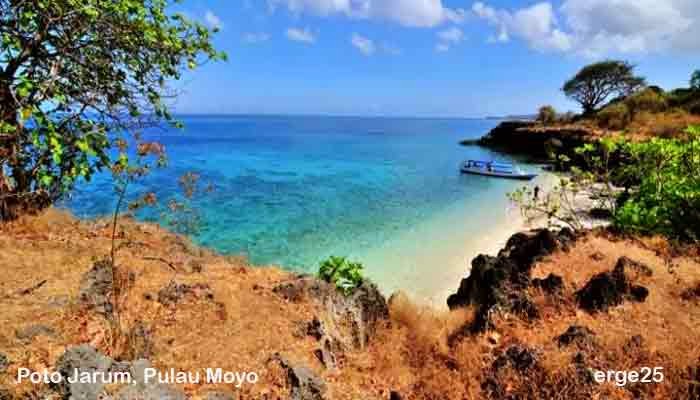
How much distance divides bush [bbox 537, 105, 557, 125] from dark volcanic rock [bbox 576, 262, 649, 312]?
206 ft

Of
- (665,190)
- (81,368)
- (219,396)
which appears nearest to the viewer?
(81,368)

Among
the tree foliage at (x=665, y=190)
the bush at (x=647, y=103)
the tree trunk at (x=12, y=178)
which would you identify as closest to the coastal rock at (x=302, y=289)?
the tree trunk at (x=12, y=178)

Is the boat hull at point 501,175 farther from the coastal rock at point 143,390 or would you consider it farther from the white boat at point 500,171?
the coastal rock at point 143,390

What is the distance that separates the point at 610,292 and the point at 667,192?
389 centimetres

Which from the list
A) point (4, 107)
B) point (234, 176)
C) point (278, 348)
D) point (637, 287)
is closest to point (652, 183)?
point (637, 287)

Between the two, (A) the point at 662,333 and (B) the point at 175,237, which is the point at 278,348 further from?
(B) the point at 175,237

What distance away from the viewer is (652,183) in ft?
26.0

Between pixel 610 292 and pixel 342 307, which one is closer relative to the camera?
pixel 610 292

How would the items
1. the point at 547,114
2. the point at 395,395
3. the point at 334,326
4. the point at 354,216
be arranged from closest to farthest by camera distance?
the point at 395,395 < the point at 334,326 < the point at 354,216 < the point at 547,114

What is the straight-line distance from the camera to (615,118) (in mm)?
41031

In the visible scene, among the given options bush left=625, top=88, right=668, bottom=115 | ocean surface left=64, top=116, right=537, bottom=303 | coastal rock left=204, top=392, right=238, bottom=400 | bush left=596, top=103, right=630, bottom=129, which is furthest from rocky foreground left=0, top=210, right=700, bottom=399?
bush left=625, top=88, right=668, bottom=115

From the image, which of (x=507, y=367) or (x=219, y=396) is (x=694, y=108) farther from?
(x=219, y=396)

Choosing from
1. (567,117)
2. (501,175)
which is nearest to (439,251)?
(501,175)

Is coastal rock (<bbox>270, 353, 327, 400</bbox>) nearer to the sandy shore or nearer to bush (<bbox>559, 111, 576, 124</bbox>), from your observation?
the sandy shore
